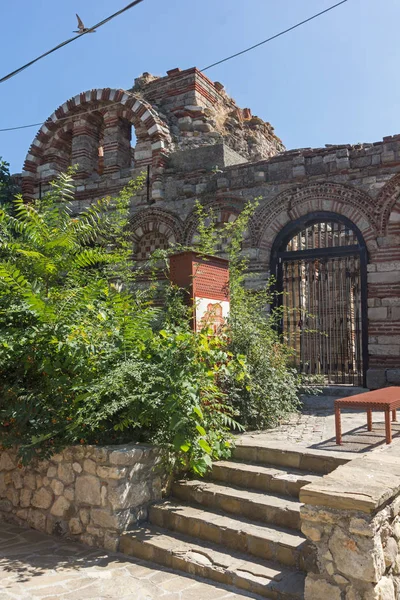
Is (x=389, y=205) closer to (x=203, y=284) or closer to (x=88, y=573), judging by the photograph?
(x=203, y=284)

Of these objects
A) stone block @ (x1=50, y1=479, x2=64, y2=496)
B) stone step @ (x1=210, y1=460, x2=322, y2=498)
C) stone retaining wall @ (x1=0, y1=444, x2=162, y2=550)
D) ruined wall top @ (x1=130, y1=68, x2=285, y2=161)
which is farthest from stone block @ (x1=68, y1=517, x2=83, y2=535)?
ruined wall top @ (x1=130, y1=68, x2=285, y2=161)

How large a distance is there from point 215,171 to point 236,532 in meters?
7.20

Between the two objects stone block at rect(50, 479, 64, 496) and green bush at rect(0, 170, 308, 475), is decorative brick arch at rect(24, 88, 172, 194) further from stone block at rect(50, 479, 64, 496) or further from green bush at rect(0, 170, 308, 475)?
stone block at rect(50, 479, 64, 496)

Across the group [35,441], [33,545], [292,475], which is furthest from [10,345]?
[292,475]

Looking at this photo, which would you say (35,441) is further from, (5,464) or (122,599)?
Answer: (122,599)

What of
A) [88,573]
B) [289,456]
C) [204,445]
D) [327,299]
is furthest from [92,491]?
[327,299]

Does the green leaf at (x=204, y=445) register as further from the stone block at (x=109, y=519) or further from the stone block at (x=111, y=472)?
the stone block at (x=109, y=519)

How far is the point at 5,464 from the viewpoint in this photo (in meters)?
5.07

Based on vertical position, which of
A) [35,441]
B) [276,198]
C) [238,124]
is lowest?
[35,441]

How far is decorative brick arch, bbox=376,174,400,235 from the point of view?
8172mm

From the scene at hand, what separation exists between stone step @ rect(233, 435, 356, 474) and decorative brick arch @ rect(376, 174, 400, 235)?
4749mm

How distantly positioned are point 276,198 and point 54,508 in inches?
249

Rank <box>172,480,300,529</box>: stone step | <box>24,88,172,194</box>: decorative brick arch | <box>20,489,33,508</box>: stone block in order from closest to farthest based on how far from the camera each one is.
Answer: <box>172,480,300,529</box>: stone step
<box>20,489,33,508</box>: stone block
<box>24,88,172,194</box>: decorative brick arch

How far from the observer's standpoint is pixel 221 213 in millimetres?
9594
